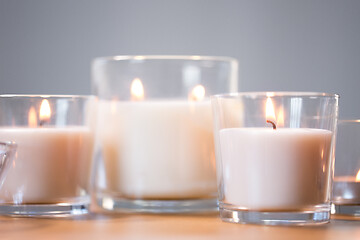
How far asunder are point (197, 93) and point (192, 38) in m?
0.65

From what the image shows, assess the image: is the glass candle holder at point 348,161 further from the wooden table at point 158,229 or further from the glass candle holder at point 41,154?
the glass candle holder at point 41,154

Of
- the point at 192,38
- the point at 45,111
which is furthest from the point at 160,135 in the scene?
the point at 192,38

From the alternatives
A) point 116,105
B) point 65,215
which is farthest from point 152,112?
point 65,215

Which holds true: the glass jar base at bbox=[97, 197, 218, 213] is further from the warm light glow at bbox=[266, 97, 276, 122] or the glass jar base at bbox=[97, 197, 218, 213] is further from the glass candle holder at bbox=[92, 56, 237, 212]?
the warm light glow at bbox=[266, 97, 276, 122]

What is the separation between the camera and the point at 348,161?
0.72m

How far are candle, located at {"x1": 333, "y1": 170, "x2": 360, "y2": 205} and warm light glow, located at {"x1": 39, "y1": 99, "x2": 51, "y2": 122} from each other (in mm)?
326

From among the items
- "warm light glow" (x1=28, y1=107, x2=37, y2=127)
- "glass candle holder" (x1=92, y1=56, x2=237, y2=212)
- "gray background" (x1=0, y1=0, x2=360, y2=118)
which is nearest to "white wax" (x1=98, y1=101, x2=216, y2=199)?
"glass candle holder" (x1=92, y1=56, x2=237, y2=212)

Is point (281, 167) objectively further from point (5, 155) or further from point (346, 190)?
point (5, 155)

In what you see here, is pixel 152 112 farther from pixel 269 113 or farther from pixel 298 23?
pixel 298 23

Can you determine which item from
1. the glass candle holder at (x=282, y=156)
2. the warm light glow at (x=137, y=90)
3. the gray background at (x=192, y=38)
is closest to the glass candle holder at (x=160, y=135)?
the warm light glow at (x=137, y=90)

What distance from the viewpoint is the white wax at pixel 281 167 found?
0.64 m

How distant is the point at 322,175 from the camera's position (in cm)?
65

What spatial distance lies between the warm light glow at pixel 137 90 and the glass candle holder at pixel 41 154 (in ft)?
0.24

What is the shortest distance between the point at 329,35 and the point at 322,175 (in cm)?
76
